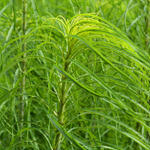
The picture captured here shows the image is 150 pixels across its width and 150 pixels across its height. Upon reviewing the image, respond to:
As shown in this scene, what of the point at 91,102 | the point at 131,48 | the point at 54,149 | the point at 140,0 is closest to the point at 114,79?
the point at 131,48

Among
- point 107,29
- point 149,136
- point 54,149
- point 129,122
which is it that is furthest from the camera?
point 129,122

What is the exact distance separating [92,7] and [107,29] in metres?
0.46

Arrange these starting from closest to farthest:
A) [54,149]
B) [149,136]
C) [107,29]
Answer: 1. [107,29]
2. [54,149]
3. [149,136]

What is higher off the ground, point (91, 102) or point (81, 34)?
point (81, 34)

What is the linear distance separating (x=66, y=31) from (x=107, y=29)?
98 millimetres

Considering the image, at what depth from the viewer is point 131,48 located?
0.55 m

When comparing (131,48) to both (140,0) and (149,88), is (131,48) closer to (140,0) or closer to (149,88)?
(149,88)

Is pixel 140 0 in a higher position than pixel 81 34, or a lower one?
higher

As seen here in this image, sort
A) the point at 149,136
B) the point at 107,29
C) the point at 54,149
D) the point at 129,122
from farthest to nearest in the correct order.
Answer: the point at 129,122 < the point at 149,136 < the point at 54,149 < the point at 107,29

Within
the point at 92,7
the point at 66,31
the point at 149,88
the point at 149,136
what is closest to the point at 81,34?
the point at 66,31

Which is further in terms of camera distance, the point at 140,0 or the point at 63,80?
the point at 140,0

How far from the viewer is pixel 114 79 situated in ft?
1.93

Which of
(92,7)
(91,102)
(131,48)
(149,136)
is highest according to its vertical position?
(92,7)

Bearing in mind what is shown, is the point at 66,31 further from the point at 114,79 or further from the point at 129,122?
the point at 129,122
